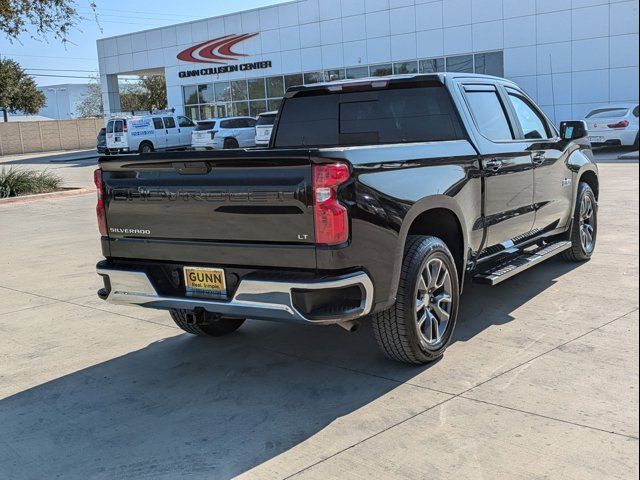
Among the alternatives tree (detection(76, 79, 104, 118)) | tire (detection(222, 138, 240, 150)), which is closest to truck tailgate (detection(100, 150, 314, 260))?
tire (detection(222, 138, 240, 150))

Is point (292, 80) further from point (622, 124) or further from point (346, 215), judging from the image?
point (346, 215)

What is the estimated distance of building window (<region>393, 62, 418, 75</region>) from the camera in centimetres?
3105

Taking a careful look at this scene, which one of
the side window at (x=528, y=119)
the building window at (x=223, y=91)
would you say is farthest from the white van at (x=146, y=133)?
the side window at (x=528, y=119)

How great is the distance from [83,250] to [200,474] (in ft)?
23.4

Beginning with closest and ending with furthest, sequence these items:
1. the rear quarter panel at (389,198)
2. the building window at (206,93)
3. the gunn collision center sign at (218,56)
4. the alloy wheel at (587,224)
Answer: the rear quarter panel at (389,198) → the alloy wheel at (587,224) → the gunn collision center sign at (218,56) → the building window at (206,93)

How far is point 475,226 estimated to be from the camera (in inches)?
204

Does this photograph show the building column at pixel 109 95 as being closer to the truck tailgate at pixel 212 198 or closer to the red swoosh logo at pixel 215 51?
the red swoosh logo at pixel 215 51

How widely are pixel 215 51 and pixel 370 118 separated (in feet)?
113

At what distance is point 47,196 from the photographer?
58.7 ft

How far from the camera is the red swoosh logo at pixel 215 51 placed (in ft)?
122

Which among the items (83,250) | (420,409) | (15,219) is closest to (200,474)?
(420,409)

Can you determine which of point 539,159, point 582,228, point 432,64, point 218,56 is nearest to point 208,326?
point 539,159

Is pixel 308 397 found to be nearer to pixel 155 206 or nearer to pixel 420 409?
pixel 420 409

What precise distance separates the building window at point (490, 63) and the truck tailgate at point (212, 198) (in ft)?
86.2
